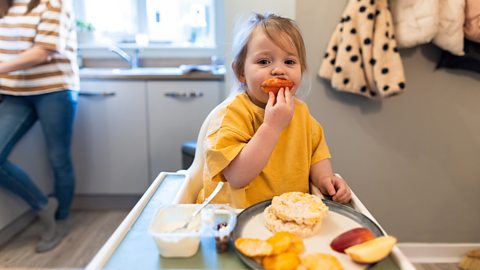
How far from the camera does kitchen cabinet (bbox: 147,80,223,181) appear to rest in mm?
2367

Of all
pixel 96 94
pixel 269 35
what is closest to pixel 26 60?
pixel 96 94

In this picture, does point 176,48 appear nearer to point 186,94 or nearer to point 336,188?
point 186,94

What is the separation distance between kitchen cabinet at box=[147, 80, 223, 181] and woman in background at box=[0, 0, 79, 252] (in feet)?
1.57

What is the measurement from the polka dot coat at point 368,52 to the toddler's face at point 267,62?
73 cm

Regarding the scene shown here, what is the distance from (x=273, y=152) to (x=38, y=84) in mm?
1479

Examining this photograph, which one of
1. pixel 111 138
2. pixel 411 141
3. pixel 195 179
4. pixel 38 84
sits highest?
pixel 38 84

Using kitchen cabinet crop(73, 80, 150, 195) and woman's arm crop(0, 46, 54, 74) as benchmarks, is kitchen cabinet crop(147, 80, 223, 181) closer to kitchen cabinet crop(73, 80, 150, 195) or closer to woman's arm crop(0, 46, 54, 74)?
kitchen cabinet crop(73, 80, 150, 195)

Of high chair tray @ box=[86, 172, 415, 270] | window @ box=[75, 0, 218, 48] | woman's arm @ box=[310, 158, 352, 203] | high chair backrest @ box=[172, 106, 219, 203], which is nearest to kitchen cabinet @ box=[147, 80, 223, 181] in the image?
window @ box=[75, 0, 218, 48]

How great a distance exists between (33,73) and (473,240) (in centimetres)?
234

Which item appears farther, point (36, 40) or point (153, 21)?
point (153, 21)

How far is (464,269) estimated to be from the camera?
6.19 feet

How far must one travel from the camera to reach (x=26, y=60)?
1.85 meters

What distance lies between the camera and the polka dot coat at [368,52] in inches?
61.9

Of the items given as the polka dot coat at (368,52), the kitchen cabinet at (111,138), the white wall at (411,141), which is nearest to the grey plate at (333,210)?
the polka dot coat at (368,52)
